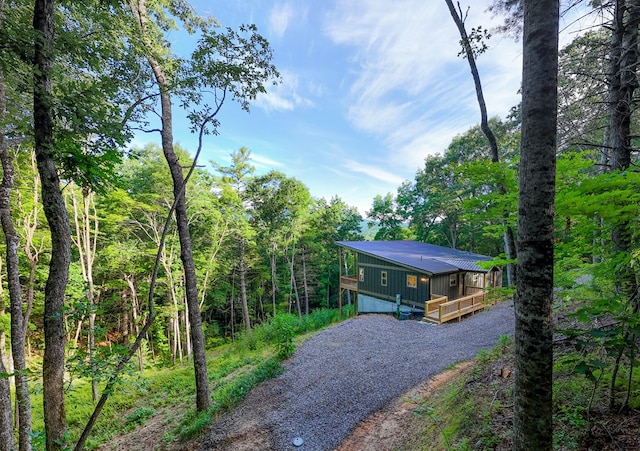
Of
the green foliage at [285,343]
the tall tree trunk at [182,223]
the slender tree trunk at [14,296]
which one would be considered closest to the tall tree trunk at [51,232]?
the tall tree trunk at [182,223]

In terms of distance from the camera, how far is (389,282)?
14477 mm

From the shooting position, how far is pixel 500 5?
4.77 meters

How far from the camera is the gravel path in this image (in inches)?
191

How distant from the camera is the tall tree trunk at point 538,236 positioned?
1.71 m

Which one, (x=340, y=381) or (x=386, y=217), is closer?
(x=340, y=381)

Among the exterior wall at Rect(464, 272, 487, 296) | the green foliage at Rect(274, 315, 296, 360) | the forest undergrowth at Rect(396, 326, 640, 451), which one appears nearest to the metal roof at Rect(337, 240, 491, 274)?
the exterior wall at Rect(464, 272, 487, 296)

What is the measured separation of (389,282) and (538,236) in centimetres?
1333

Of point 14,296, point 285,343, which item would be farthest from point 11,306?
point 285,343

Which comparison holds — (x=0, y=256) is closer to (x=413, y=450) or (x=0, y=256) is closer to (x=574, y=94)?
→ (x=413, y=450)

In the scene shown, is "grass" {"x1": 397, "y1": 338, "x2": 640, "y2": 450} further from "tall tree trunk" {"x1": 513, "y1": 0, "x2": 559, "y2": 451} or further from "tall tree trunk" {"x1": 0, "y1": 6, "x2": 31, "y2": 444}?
"tall tree trunk" {"x1": 0, "y1": 6, "x2": 31, "y2": 444}

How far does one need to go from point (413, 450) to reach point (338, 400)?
2.14 m

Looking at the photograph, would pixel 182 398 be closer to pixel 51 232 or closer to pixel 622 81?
pixel 51 232

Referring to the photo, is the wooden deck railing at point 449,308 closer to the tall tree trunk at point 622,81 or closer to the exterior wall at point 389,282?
the exterior wall at point 389,282

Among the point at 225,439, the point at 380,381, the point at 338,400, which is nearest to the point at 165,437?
the point at 225,439
